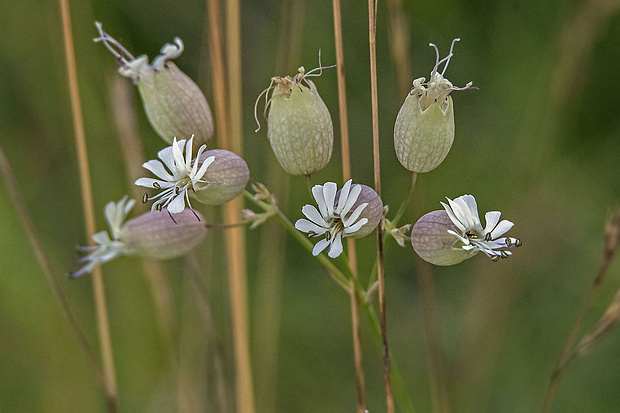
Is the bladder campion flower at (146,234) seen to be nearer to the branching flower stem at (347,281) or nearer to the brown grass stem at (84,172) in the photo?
the branching flower stem at (347,281)

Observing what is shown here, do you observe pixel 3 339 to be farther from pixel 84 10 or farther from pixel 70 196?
pixel 84 10

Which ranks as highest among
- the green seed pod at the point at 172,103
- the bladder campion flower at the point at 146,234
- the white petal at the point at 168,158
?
the green seed pod at the point at 172,103

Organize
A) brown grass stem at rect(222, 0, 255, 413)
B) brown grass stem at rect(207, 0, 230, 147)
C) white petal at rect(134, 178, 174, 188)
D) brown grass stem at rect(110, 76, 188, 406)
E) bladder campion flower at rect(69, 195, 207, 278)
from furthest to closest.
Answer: brown grass stem at rect(110, 76, 188, 406), brown grass stem at rect(222, 0, 255, 413), brown grass stem at rect(207, 0, 230, 147), bladder campion flower at rect(69, 195, 207, 278), white petal at rect(134, 178, 174, 188)

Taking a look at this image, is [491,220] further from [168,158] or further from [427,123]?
[168,158]

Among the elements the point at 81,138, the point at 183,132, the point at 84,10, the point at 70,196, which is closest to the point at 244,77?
the point at 84,10

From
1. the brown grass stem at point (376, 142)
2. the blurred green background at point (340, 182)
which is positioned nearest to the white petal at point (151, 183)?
the brown grass stem at point (376, 142)

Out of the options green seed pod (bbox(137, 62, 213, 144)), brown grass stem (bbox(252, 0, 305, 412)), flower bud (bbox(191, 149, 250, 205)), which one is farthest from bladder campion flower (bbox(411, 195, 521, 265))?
brown grass stem (bbox(252, 0, 305, 412))

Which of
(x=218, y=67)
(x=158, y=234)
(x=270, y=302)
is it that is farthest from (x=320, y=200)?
(x=270, y=302)

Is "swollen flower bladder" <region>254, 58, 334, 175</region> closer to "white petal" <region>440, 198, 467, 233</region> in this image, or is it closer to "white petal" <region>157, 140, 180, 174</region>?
"white petal" <region>157, 140, 180, 174</region>
